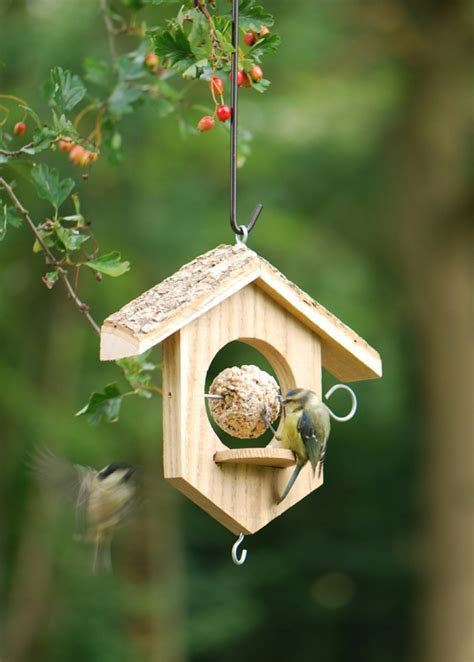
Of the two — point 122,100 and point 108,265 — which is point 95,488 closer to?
point 108,265

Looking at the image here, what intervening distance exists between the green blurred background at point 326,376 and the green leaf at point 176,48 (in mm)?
3009

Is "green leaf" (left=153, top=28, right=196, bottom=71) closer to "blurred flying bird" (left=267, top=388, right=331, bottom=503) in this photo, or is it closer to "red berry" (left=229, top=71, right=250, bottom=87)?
"red berry" (left=229, top=71, right=250, bottom=87)

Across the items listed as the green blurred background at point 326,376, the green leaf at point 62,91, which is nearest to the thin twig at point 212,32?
the green leaf at point 62,91

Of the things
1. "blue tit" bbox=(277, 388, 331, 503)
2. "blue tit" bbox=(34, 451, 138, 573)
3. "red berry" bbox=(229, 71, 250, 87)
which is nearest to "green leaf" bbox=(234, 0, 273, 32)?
"red berry" bbox=(229, 71, 250, 87)

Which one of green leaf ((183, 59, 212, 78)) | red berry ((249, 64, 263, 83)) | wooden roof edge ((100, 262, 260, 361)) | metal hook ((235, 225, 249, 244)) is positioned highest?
red berry ((249, 64, 263, 83))

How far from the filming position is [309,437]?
2855mm

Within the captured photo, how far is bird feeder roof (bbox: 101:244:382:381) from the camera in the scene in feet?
8.89

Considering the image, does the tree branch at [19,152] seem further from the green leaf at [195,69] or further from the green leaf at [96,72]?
the green leaf at [96,72]

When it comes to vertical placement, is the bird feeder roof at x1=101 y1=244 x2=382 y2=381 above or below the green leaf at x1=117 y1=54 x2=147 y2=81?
below

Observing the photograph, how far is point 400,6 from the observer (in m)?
9.97

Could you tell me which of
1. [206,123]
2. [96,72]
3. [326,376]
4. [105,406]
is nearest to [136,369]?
[105,406]

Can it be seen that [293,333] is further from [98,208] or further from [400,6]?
[400,6]

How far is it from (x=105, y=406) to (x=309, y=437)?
0.57 m

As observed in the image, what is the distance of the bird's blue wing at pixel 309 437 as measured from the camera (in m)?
2.85
